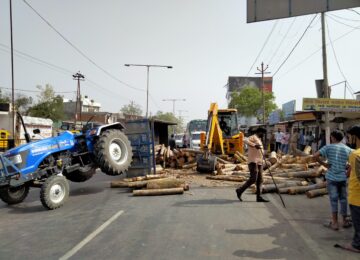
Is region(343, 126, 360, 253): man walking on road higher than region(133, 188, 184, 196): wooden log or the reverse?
higher

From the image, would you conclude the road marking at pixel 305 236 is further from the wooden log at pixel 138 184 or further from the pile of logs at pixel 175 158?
the pile of logs at pixel 175 158

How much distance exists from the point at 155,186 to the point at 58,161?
269 centimetres

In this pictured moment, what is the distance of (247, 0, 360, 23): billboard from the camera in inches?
549

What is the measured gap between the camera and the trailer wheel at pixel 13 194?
30.0ft

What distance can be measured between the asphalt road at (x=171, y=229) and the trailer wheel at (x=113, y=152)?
97 centimetres

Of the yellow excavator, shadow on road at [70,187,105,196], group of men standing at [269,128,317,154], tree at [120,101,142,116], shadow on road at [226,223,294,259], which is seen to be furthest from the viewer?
tree at [120,101,142,116]

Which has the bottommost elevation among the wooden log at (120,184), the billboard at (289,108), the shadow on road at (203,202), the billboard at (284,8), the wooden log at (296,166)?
the shadow on road at (203,202)

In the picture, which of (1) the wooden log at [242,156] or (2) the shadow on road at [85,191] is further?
(1) the wooden log at [242,156]

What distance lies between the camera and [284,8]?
1398cm

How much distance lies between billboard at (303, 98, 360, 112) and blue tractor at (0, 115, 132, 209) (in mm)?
7487

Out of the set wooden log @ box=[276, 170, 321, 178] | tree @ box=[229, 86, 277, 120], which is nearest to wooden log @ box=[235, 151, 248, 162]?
wooden log @ box=[276, 170, 321, 178]

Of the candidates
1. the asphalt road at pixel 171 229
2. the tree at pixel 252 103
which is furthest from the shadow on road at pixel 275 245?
the tree at pixel 252 103

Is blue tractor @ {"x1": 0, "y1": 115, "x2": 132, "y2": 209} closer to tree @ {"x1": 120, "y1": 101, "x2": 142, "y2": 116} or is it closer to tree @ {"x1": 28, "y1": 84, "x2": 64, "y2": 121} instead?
tree @ {"x1": 28, "y1": 84, "x2": 64, "y2": 121}

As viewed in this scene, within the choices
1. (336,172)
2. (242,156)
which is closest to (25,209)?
(336,172)
